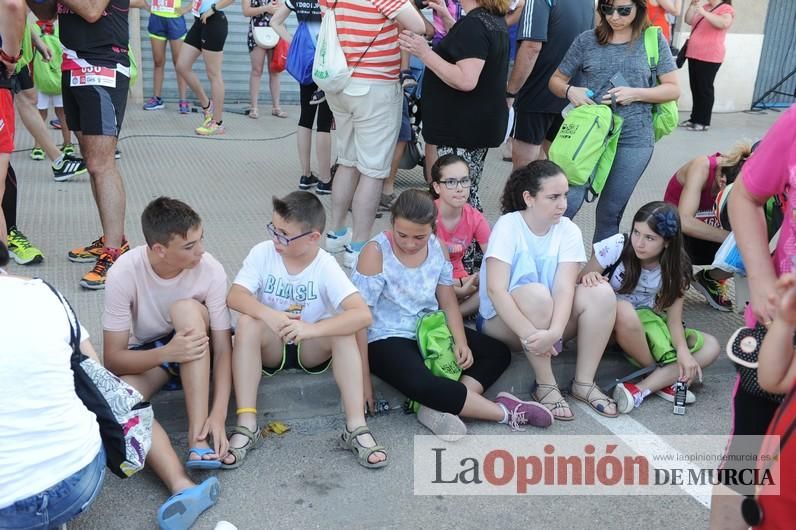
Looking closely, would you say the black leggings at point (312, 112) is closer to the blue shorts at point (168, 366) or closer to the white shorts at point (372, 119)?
the white shorts at point (372, 119)

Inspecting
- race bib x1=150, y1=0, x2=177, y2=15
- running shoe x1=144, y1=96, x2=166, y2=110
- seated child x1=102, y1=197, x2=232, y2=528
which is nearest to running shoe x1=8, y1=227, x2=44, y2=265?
seated child x1=102, y1=197, x2=232, y2=528

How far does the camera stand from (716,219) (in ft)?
15.1

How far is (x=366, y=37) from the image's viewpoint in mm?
4562

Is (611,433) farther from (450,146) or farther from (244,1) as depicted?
(244,1)

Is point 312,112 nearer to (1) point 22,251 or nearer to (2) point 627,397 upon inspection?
(1) point 22,251

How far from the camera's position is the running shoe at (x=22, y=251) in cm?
459

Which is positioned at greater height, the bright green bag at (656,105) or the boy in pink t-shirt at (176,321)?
the bright green bag at (656,105)

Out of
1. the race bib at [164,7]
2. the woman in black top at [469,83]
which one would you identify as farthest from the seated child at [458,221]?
the race bib at [164,7]

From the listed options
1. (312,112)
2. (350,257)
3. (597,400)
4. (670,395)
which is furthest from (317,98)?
(670,395)

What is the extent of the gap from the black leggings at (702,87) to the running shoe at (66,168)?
7258mm

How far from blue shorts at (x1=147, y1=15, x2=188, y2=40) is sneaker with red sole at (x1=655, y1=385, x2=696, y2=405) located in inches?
261

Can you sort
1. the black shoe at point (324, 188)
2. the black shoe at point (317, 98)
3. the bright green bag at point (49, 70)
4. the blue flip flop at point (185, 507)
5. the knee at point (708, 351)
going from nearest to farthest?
the blue flip flop at point (185, 507) < the knee at point (708, 351) < the black shoe at point (317, 98) < the black shoe at point (324, 188) < the bright green bag at point (49, 70)

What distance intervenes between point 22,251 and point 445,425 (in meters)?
2.70

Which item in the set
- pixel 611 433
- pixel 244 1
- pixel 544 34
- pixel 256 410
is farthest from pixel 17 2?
pixel 244 1
